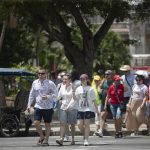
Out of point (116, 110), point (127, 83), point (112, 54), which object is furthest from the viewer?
point (112, 54)

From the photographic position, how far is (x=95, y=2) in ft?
101

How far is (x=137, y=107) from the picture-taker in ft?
69.3

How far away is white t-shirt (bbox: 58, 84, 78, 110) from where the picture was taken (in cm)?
1723

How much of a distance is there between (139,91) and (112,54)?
127ft

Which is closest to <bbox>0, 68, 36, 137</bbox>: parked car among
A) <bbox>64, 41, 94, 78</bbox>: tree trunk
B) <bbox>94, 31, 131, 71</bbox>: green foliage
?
<bbox>64, 41, 94, 78</bbox>: tree trunk

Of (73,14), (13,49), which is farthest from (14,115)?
(13,49)

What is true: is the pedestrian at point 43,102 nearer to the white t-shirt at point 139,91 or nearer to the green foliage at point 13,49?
the white t-shirt at point 139,91

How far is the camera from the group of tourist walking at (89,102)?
17219mm

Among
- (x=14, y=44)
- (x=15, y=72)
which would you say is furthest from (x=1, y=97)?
(x=14, y=44)

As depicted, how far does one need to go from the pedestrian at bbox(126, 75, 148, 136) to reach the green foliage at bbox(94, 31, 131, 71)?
36.6 metres

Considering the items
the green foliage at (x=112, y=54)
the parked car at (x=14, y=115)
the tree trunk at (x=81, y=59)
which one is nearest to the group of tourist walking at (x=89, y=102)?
the parked car at (x=14, y=115)

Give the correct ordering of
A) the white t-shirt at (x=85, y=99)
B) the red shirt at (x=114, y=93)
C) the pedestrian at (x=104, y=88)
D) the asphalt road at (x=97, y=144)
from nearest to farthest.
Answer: the asphalt road at (x=97, y=144) < the white t-shirt at (x=85, y=99) < the red shirt at (x=114, y=93) < the pedestrian at (x=104, y=88)

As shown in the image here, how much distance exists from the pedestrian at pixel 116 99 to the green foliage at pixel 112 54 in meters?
37.5

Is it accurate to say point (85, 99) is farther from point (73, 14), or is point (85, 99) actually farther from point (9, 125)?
point (73, 14)
